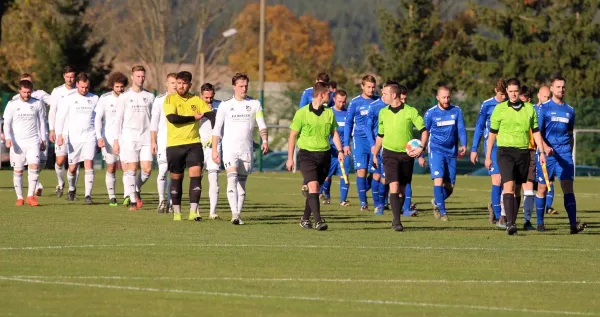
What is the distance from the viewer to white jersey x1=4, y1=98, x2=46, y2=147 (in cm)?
2238

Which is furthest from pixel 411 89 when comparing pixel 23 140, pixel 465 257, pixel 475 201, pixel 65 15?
pixel 465 257

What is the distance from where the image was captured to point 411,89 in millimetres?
60312

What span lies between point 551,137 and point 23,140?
334 inches

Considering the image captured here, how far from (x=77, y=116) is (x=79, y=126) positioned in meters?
0.17

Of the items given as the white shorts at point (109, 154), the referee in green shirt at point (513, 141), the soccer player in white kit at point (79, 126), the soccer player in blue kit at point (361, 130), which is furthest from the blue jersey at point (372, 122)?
the soccer player in white kit at point (79, 126)

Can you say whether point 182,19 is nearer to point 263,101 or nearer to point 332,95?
point 263,101

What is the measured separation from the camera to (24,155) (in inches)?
890

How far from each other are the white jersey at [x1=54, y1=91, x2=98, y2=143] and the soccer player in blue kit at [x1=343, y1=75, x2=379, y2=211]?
4.34 m

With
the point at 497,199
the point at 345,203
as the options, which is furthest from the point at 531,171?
the point at 345,203

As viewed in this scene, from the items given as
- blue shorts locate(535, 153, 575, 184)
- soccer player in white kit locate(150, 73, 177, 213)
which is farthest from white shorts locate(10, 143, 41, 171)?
blue shorts locate(535, 153, 575, 184)

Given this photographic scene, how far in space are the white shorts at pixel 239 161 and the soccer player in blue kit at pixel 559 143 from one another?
3.93m

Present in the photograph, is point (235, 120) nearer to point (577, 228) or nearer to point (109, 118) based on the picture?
point (109, 118)

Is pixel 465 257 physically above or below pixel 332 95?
below

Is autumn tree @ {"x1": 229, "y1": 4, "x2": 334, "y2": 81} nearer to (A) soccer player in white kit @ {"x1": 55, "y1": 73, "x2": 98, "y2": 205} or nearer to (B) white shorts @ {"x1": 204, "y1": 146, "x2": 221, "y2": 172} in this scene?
(A) soccer player in white kit @ {"x1": 55, "y1": 73, "x2": 98, "y2": 205}
